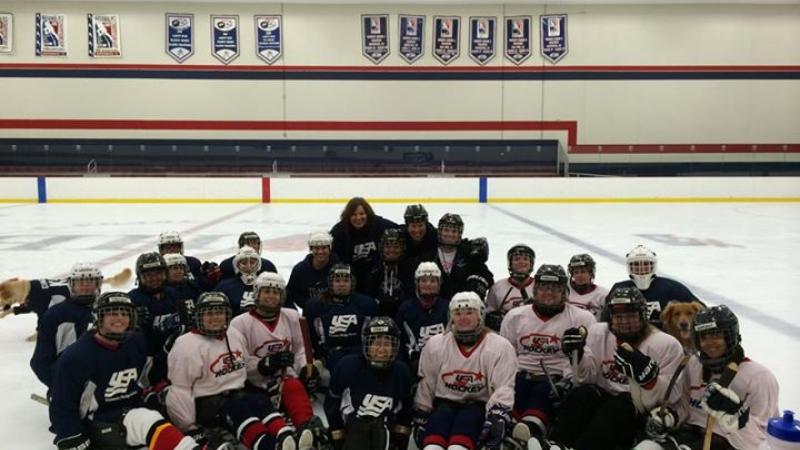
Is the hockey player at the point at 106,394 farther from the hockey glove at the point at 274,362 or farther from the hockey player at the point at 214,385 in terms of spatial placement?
the hockey glove at the point at 274,362

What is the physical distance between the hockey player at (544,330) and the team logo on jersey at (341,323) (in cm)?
80

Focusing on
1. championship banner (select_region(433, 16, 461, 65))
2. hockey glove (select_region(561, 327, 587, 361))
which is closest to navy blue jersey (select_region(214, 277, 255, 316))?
hockey glove (select_region(561, 327, 587, 361))

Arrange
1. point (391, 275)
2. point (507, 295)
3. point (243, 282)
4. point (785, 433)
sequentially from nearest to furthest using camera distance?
point (785, 433)
point (507, 295)
point (243, 282)
point (391, 275)

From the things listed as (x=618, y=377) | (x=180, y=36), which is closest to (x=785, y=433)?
(x=618, y=377)

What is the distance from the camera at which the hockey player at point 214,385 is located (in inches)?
105

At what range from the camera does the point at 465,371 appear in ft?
8.93

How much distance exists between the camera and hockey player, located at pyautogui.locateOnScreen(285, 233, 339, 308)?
13.0 feet

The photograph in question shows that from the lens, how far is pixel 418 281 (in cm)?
328

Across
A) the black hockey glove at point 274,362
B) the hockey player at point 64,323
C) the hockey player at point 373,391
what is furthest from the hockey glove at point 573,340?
the hockey player at point 64,323

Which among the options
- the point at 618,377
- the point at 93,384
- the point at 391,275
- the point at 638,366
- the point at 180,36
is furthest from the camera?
the point at 180,36

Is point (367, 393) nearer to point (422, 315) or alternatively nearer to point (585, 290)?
point (422, 315)

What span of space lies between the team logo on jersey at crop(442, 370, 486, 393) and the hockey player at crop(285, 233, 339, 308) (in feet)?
4.62

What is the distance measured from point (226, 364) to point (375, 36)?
15.7 meters

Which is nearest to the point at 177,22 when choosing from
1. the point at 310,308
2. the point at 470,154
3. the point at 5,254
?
the point at 470,154
